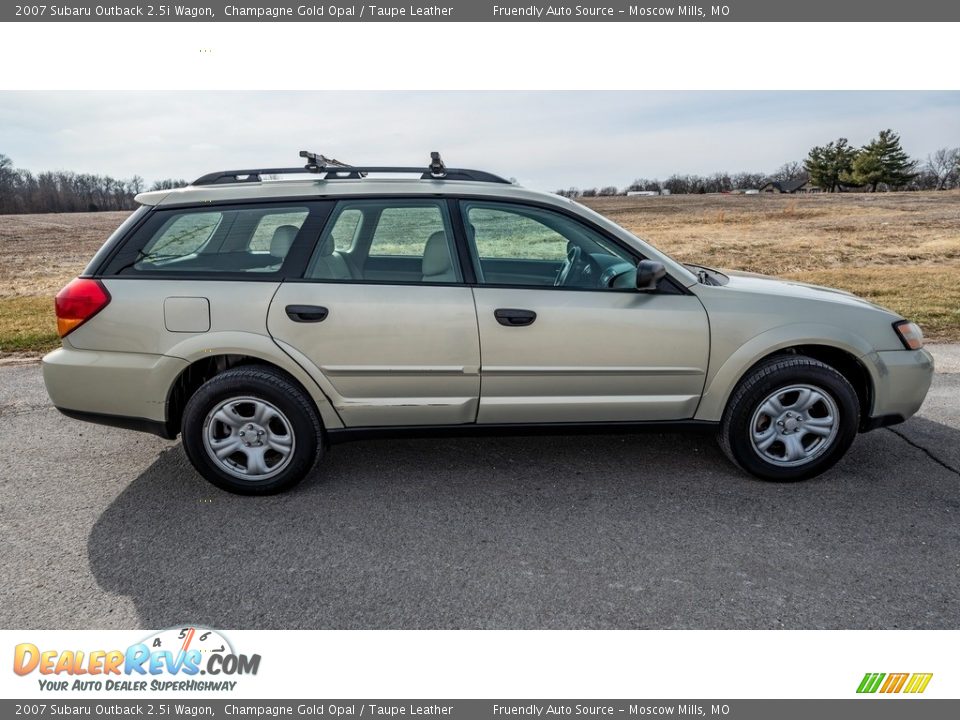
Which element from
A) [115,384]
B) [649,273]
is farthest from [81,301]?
[649,273]

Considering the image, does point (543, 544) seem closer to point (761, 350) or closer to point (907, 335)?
point (761, 350)

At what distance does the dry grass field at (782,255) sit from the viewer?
373 inches

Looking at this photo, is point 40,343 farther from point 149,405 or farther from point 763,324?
point 763,324

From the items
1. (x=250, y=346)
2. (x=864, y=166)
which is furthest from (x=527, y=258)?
(x=864, y=166)

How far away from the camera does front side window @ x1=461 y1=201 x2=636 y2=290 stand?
394 cm

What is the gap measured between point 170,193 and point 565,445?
2.75 m

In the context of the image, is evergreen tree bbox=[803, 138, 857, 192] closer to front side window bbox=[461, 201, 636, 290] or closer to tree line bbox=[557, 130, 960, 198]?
tree line bbox=[557, 130, 960, 198]

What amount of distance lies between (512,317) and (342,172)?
1.40 metres

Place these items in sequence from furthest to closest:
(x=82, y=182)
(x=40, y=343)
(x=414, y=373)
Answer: (x=82, y=182)
(x=40, y=343)
(x=414, y=373)

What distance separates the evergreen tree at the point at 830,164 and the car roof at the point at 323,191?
10019 centimetres

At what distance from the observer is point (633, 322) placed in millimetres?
3846

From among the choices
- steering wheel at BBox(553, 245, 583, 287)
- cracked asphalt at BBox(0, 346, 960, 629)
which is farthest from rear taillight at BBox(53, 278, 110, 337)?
steering wheel at BBox(553, 245, 583, 287)

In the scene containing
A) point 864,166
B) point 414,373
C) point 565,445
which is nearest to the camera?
point 414,373

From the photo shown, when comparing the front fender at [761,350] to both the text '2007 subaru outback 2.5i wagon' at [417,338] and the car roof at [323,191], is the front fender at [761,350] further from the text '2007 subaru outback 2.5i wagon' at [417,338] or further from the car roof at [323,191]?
the car roof at [323,191]
